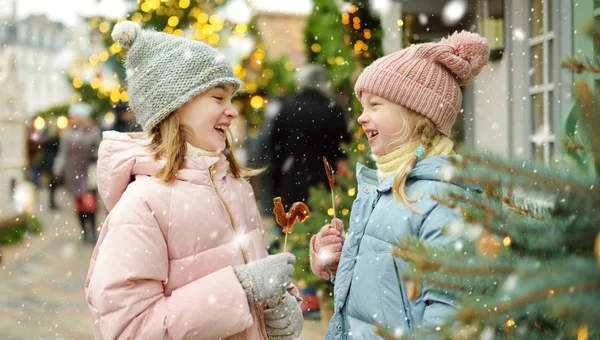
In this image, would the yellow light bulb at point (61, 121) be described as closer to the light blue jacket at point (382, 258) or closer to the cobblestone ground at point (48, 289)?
the cobblestone ground at point (48, 289)

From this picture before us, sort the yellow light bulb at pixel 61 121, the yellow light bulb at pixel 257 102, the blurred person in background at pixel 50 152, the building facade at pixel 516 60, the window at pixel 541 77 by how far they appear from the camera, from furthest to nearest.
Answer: the yellow light bulb at pixel 61 121 → the blurred person in background at pixel 50 152 → the yellow light bulb at pixel 257 102 → the window at pixel 541 77 → the building facade at pixel 516 60

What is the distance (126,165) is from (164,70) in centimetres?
36

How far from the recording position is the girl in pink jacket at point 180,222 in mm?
1926

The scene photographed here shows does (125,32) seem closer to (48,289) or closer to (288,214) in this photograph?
(288,214)

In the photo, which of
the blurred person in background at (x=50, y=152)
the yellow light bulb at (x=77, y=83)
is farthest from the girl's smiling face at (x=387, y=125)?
the blurred person in background at (x=50, y=152)

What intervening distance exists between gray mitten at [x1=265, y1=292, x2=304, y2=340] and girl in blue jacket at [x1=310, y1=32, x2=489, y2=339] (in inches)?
5.4

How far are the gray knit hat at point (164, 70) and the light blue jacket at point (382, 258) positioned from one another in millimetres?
704

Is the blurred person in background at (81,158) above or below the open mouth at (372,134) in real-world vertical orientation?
below

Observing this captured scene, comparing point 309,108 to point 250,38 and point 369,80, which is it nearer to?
point 369,80

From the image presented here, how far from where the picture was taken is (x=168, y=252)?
2047mm

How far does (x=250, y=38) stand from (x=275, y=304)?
29.6 ft

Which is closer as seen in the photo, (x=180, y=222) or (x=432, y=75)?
(x=180, y=222)

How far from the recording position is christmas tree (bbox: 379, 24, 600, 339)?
0.76 meters

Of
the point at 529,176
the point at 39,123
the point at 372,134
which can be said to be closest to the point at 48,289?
the point at 372,134
